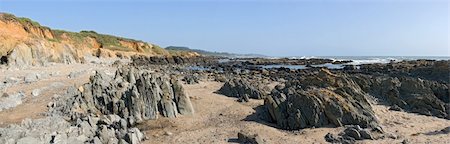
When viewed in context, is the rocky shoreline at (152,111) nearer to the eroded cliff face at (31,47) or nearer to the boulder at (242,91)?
the boulder at (242,91)

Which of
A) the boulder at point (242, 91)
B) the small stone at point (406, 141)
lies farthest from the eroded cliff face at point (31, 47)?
the small stone at point (406, 141)

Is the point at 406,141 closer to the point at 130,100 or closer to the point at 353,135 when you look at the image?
the point at 353,135

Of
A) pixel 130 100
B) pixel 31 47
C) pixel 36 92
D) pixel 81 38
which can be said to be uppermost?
pixel 81 38

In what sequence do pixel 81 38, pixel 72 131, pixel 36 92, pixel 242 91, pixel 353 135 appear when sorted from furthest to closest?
pixel 81 38 → pixel 242 91 → pixel 36 92 → pixel 353 135 → pixel 72 131

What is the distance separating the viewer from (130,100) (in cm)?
1772

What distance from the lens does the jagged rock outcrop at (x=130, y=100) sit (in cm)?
1739

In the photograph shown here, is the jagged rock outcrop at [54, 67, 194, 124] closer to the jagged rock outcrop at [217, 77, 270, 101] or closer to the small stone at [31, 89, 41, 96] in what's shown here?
the small stone at [31, 89, 41, 96]

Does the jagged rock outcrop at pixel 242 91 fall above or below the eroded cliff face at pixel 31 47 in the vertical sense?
below

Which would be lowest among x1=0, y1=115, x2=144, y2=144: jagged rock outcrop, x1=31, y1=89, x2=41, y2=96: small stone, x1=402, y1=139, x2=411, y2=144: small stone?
x1=402, y1=139, x2=411, y2=144: small stone

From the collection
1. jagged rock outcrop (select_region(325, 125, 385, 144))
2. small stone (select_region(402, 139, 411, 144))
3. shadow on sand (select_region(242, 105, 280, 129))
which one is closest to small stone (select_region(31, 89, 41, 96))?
shadow on sand (select_region(242, 105, 280, 129))

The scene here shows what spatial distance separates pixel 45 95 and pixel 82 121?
208 inches

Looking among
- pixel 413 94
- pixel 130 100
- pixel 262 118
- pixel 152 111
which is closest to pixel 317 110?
pixel 262 118

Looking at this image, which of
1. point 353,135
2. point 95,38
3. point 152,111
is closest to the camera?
point 353,135

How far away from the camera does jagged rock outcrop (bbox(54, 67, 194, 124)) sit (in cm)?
1739
